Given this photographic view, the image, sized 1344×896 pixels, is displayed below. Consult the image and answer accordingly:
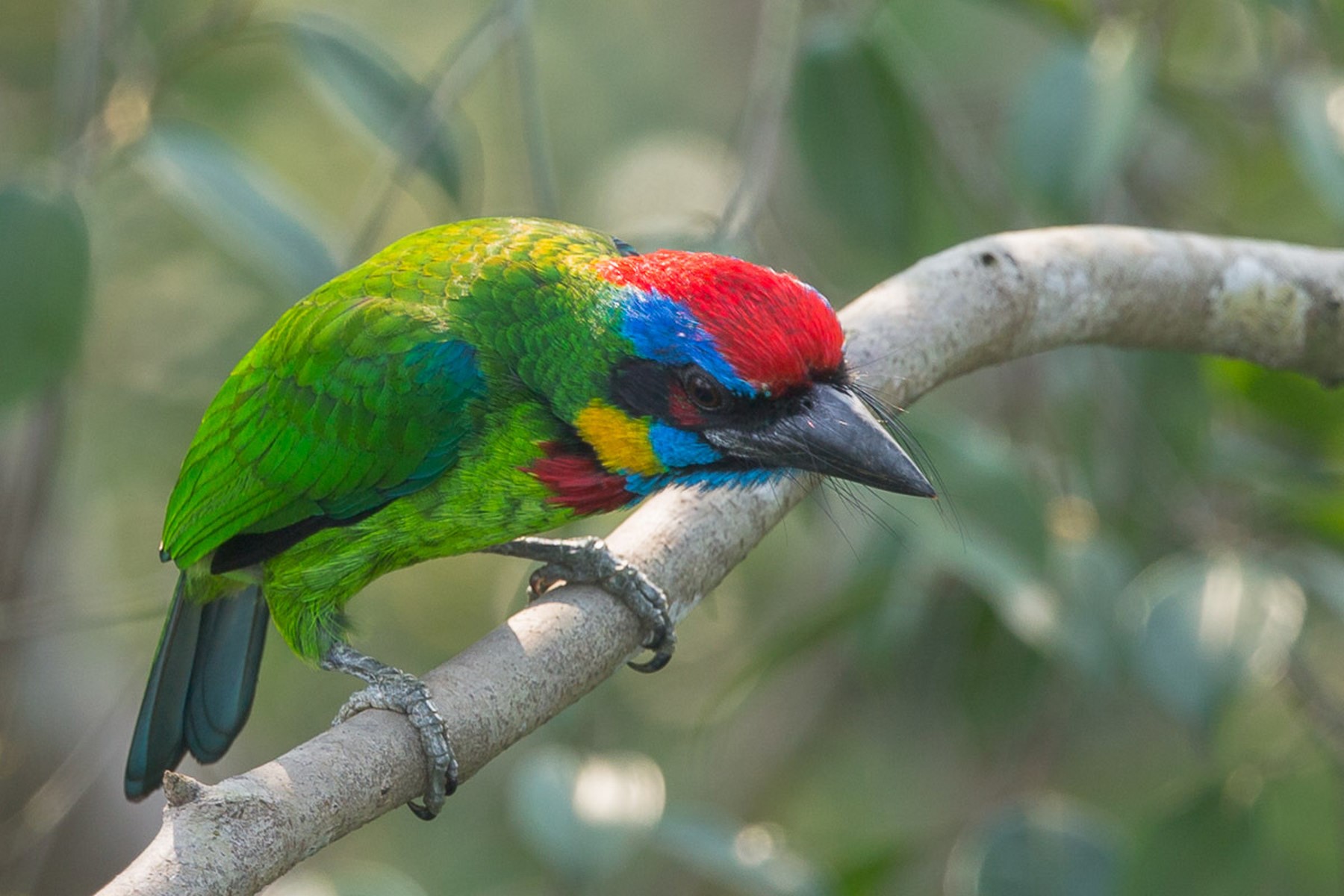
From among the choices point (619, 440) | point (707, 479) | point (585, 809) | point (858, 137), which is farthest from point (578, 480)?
point (858, 137)

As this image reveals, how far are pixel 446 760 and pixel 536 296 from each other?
33.4 inches

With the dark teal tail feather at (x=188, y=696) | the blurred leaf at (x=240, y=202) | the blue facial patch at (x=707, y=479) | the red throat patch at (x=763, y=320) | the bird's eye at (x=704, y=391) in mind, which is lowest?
the dark teal tail feather at (x=188, y=696)

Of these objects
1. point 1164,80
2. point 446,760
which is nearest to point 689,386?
Result: point 446,760

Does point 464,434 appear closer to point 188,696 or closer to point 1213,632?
point 188,696

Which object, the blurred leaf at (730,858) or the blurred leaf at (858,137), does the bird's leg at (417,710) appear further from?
the blurred leaf at (858,137)

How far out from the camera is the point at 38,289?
3154 millimetres

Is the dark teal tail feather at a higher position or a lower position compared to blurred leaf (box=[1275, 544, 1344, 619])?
lower

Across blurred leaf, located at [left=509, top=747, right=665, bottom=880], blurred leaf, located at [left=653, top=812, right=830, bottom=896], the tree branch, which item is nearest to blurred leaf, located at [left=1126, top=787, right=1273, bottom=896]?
blurred leaf, located at [left=653, top=812, right=830, bottom=896]

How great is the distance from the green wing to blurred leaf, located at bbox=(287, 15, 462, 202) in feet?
2.58

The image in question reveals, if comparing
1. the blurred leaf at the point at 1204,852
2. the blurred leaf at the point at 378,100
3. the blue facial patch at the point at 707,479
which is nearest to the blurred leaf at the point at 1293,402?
the blurred leaf at the point at 1204,852

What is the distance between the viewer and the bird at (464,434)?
2.34 m

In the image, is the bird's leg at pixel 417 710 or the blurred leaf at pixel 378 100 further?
the blurred leaf at pixel 378 100

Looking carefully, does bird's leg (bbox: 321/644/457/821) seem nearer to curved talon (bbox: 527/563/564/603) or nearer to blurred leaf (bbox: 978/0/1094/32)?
curved talon (bbox: 527/563/564/603)

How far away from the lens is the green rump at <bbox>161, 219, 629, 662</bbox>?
8.46ft
